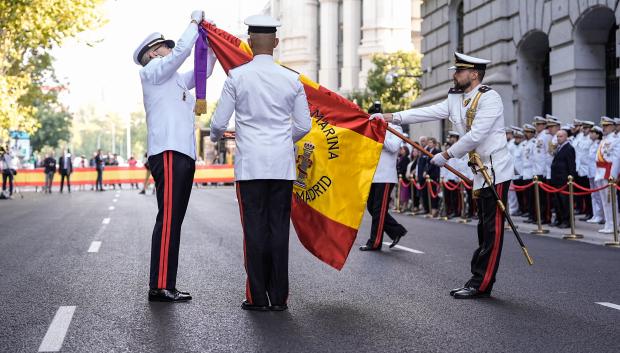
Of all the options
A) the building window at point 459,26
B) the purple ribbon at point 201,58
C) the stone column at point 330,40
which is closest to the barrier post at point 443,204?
the building window at point 459,26

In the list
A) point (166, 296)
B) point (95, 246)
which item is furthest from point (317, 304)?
point (95, 246)

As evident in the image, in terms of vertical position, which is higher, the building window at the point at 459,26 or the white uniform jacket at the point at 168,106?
the building window at the point at 459,26

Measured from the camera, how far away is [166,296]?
324 inches

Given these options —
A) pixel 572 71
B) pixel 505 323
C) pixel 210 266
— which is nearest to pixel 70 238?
pixel 210 266

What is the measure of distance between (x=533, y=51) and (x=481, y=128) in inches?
797

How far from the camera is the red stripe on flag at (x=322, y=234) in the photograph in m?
8.74

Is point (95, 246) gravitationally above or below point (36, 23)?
below

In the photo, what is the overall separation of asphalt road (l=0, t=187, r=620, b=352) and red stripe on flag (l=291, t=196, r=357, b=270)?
14.9 inches

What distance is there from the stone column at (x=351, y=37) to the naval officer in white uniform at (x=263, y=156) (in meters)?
68.6

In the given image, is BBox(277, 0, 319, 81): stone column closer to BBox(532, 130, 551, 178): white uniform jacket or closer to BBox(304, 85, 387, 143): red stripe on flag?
BBox(532, 130, 551, 178): white uniform jacket

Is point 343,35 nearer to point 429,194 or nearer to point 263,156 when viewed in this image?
point 429,194

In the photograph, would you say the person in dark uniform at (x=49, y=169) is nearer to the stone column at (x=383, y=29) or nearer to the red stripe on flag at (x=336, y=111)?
the stone column at (x=383, y=29)

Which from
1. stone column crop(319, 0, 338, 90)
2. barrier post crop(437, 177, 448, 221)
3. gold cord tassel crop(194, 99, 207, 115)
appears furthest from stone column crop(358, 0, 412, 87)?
gold cord tassel crop(194, 99, 207, 115)

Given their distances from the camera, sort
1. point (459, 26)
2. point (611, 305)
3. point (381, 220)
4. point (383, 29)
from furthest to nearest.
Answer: point (383, 29)
point (459, 26)
point (381, 220)
point (611, 305)
